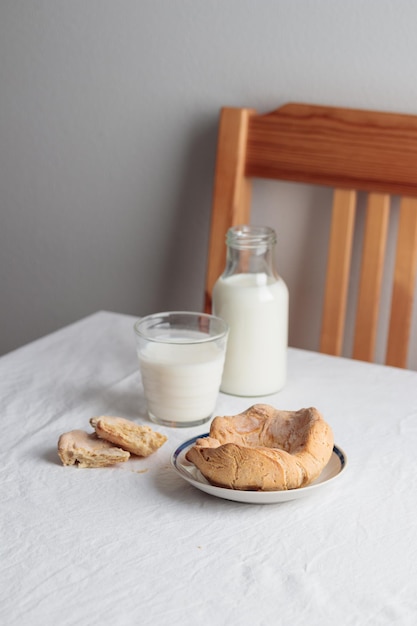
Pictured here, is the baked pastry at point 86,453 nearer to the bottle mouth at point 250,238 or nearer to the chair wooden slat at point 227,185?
the bottle mouth at point 250,238

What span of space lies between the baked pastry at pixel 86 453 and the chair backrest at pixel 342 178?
597mm

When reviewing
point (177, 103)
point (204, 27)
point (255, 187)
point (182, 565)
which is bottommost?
point (182, 565)

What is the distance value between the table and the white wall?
0.58 m

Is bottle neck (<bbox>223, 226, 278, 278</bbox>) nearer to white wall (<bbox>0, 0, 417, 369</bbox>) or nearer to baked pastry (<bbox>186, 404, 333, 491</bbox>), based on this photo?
baked pastry (<bbox>186, 404, 333, 491</bbox>)

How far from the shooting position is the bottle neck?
0.99 meters

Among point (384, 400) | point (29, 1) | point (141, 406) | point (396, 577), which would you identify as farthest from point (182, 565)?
point (29, 1)

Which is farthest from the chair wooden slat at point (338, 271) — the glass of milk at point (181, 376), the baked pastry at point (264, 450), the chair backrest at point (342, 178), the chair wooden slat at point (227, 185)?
the baked pastry at point (264, 450)

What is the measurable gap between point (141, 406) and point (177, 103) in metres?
0.71

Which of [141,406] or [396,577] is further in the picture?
[141,406]

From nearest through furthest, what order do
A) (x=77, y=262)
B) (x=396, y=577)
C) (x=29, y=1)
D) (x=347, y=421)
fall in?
(x=396, y=577) < (x=347, y=421) < (x=29, y=1) < (x=77, y=262)

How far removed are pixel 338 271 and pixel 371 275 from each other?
0.18ft

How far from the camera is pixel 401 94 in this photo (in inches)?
50.5

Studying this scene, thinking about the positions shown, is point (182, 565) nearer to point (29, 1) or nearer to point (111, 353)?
point (111, 353)

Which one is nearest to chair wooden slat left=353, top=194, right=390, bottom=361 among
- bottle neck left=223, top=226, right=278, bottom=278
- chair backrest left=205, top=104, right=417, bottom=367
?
chair backrest left=205, top=104, right=417, bottom=367
